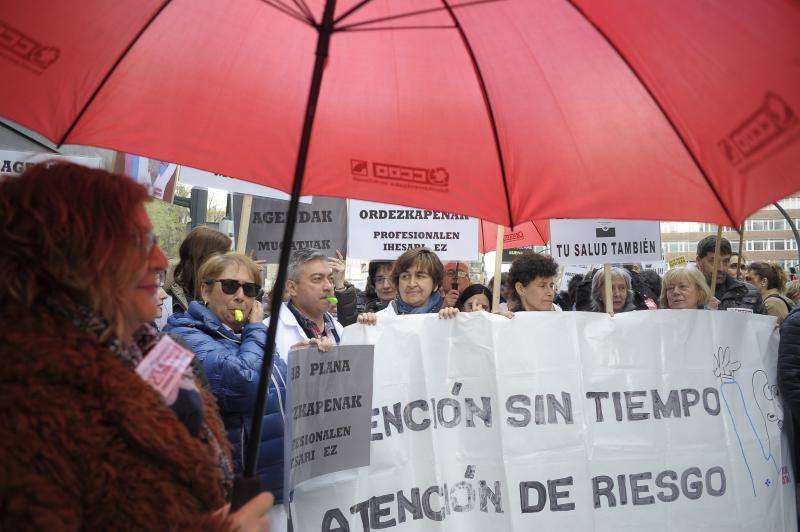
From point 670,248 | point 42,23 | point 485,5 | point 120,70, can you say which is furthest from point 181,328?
point 670,248

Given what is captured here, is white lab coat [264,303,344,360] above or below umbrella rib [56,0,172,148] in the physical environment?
below

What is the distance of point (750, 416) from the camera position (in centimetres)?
502

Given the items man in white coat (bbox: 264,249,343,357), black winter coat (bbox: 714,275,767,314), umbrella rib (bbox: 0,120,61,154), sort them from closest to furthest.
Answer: man in white coat (bbox: 264,249,343,357) → umbrella rib (bbox: 0,120,61,154) → black winter coat (bbox: 714,275,767,314)

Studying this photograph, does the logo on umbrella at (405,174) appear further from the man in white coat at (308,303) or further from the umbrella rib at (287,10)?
the man in white coat at (308,303)

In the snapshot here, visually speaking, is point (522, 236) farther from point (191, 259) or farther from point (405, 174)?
point (405, 174)

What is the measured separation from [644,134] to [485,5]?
764 mm

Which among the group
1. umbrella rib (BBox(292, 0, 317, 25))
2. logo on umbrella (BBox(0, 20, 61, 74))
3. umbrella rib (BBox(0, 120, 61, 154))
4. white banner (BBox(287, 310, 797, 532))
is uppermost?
umbrella rib (BBox(0, 120, 61, 154))

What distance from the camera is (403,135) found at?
3098 millimetres

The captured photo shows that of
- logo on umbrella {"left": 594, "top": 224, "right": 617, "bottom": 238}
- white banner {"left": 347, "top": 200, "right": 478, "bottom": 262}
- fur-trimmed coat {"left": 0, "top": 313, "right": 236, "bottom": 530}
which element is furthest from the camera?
white banner {"left": 347, "top": 200, "right": 478, "bottom": 262}

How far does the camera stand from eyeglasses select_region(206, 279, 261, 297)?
13.0ft

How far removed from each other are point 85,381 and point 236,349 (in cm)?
222

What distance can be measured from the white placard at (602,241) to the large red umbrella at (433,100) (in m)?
3.18

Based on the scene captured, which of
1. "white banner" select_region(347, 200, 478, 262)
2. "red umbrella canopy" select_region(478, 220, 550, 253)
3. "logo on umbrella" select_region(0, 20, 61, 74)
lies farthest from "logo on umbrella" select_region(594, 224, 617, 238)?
"logo on umbrella" select_region(0, 20, 61, 74)

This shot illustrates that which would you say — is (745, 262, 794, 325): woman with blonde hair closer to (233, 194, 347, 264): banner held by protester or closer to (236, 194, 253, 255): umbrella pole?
(233, 194, 347, 264): banner held by protester
